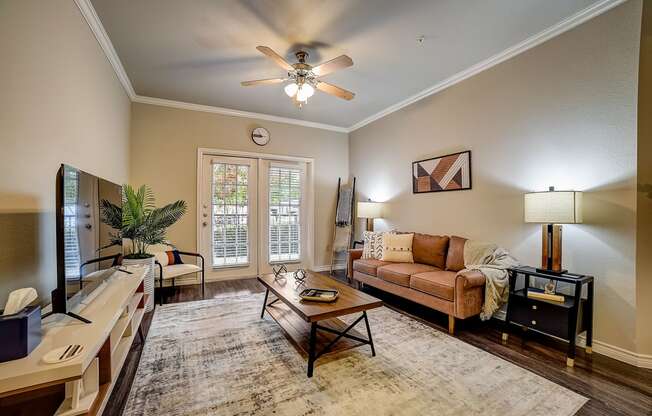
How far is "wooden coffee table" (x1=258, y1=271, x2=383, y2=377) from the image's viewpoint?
2.05 meters

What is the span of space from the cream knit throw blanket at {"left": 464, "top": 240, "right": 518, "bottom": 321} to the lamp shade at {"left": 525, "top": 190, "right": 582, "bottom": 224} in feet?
2.06

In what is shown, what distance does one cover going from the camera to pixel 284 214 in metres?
5.18

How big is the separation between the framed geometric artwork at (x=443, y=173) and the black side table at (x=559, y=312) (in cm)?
131

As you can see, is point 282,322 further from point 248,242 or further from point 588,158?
point 588,158

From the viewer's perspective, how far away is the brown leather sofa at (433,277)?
8.67ft

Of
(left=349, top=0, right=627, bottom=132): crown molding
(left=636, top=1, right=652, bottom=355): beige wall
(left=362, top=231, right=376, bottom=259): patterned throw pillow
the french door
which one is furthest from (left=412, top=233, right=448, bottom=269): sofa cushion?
the french door

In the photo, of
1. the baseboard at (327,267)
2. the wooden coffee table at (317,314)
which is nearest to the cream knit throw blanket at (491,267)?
the wooden coffee table at (317,314)

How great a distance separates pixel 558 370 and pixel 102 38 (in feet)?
15.3

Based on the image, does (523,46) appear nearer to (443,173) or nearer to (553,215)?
(443,173)

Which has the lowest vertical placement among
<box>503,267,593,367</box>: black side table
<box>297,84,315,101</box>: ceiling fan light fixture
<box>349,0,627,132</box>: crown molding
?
<box>503,267,593,367</box>: black side table

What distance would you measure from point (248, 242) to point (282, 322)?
2.42 meters

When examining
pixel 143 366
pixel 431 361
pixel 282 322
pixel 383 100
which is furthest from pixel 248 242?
pixel 431 361

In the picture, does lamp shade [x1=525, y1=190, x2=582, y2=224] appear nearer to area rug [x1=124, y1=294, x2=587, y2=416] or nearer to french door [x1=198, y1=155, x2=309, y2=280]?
area rug [x1=124, y1=294, x2=587, y2=416]

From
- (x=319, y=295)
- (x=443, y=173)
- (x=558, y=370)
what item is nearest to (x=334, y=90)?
(x=443, y=173)
